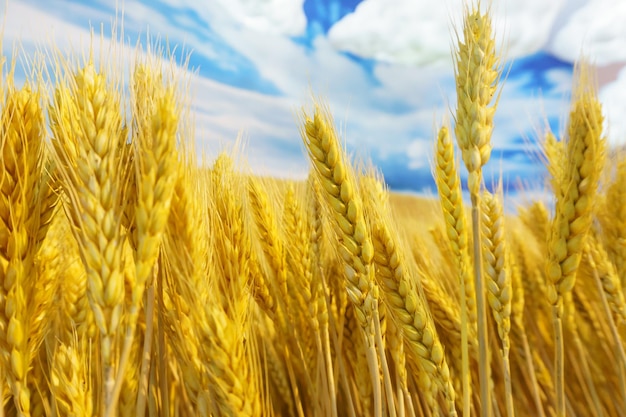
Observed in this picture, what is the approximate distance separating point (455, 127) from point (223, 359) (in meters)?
0.51

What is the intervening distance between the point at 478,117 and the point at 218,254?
48cm

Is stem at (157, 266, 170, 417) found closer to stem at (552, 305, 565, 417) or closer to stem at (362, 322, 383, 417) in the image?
stem at (362, 322, 383, 417)

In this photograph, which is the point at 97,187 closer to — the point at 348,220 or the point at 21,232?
the point at 21,232

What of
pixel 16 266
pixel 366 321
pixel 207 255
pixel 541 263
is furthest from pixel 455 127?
pixel 541 263

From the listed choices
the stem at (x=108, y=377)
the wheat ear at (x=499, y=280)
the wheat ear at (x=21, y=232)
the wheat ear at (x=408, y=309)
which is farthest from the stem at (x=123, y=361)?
the wheat ear at (x=499, y=280)

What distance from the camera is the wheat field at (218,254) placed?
517 mm

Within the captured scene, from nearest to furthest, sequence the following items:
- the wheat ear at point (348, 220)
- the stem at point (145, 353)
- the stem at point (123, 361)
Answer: the stem at point (123, 361), the stem at point (145, 353), the wheat ear at point (348, 220)

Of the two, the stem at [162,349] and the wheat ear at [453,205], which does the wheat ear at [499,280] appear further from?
the stem at [162,349]

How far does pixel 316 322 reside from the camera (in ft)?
2.80

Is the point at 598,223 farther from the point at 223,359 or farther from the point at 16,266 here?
the point at 16,266

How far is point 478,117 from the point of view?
669 millimetres

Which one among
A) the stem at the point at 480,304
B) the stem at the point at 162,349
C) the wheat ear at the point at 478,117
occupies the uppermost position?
the wheat ear at the point at 478,117

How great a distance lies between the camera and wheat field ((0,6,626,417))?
0.52 metres

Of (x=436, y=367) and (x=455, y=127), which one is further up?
(x=455, y=127)
